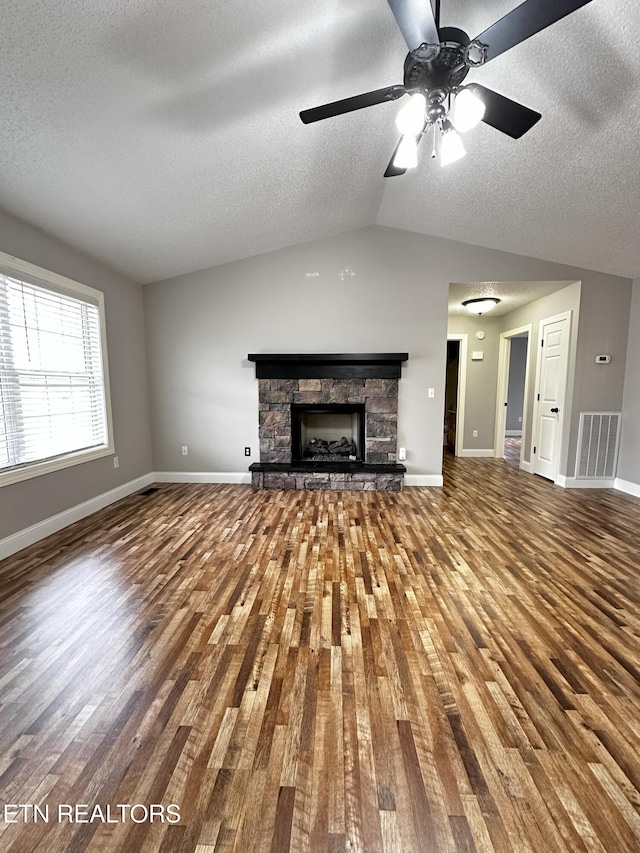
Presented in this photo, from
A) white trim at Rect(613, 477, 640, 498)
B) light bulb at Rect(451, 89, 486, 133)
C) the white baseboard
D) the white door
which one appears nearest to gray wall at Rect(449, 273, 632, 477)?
the white door

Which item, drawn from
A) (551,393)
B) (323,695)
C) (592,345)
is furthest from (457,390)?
(323,695)

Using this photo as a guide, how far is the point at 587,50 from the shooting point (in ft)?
5.88

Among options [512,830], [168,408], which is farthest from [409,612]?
[168,408]

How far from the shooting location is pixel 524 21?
1.30m

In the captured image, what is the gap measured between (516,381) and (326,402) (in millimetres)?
7217

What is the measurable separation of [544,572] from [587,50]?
298 centimetres

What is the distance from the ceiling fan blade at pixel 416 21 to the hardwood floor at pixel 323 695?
2.60m

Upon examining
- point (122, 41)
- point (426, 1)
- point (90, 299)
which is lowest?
point (90, 299)

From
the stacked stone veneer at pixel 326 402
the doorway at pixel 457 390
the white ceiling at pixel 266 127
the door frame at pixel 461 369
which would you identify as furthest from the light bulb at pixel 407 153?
the door frame at pixel 461 369

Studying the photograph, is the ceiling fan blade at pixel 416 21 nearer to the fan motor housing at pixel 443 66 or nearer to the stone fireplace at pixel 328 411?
the fan motor housing at pixel 443 66

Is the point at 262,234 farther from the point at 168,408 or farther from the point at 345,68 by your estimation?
the point at 168,408

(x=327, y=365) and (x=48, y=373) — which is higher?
(x=327, y=365)

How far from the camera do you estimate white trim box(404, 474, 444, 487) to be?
4355 mm

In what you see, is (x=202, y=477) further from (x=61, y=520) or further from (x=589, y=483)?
(x=589, y=483)
